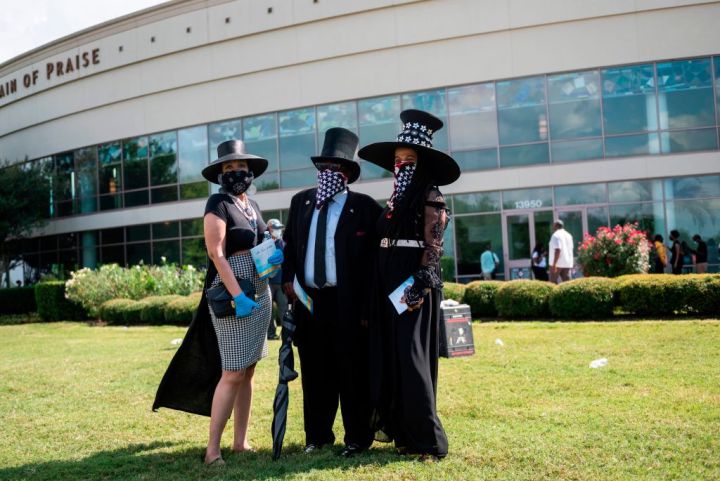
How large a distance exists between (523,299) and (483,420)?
26.6 feet

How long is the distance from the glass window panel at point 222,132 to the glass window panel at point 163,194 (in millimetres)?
2185

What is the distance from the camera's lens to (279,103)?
954 inches

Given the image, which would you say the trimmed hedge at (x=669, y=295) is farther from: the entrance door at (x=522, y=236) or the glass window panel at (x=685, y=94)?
the glass window panel at (x=685, y=94)

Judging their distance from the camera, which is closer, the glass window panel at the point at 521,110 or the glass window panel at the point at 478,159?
the glass window panel at the point at 521,110

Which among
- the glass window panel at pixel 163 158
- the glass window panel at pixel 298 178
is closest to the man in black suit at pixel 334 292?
the glass window panel at pixel 298 178

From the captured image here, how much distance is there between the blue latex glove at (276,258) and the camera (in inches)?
190

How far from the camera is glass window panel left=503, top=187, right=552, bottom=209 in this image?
837 inches

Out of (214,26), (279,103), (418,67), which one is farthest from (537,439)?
(214,26)

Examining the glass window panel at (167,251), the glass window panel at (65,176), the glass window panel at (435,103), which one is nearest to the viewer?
the glass window panel at (435,103)

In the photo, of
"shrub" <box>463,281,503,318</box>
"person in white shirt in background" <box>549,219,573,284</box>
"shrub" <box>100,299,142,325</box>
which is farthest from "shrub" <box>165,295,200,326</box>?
"person in white shirt in background" <box>549,219,573,284</box>

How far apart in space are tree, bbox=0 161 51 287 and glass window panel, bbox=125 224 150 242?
13.7ft

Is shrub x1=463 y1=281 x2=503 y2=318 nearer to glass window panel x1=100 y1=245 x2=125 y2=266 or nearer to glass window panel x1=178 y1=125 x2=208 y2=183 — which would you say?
glass window panel x1=178 y1=125 x2=208 y2=183

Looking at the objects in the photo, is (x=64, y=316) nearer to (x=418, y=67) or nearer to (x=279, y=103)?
(x=279, y=103)

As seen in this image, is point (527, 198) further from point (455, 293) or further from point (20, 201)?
point (20, 201)
